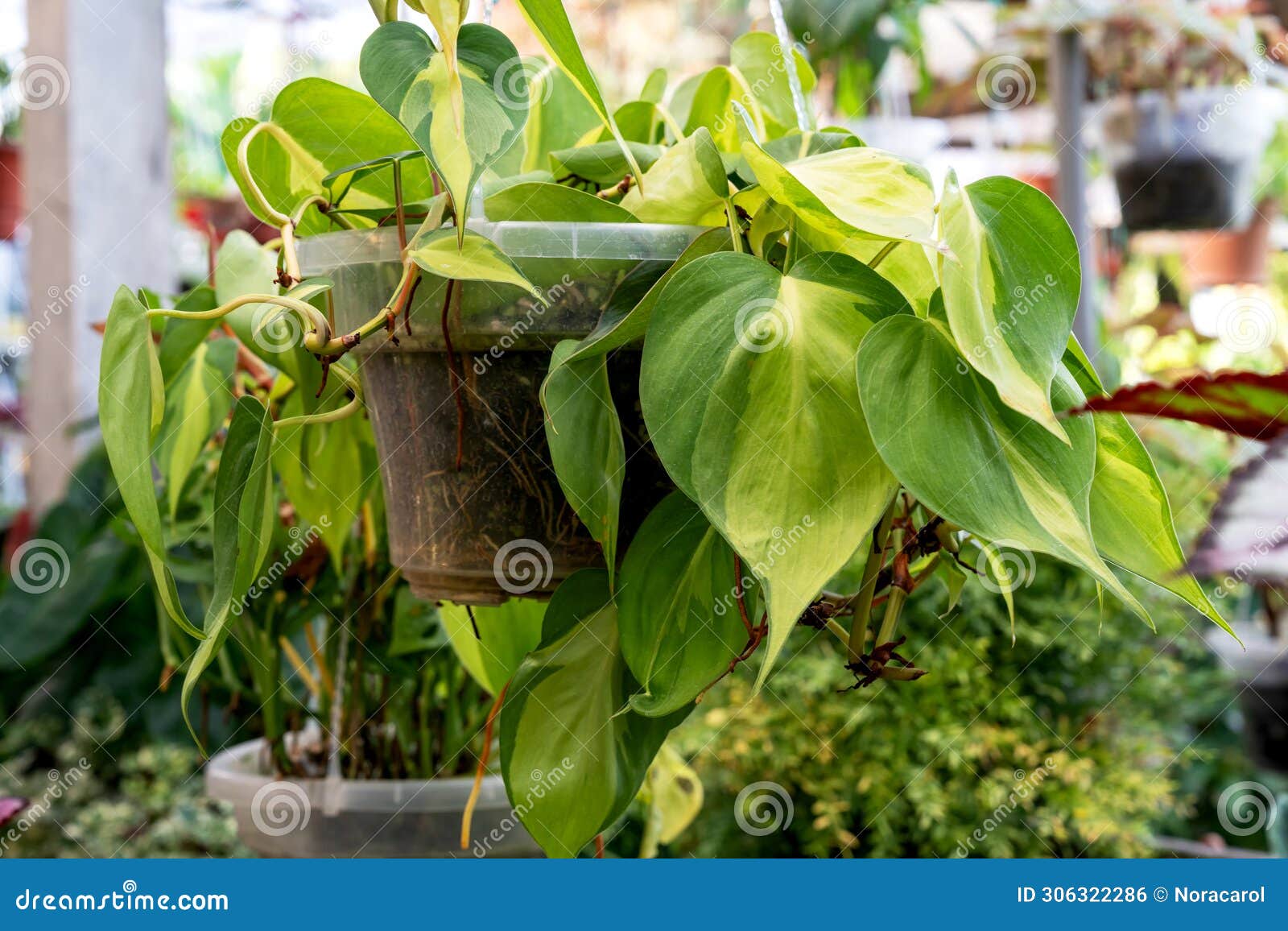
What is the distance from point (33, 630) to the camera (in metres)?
1.40

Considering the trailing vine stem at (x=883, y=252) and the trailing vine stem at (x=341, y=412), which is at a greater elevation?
the trailing vine stem at (x=883, y=252)

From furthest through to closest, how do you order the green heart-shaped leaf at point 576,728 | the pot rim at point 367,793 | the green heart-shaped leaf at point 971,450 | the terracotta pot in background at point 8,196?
1. the terracotta pot in background at point 8,196
2. the pot rim at point 367,793
3. the green heart-shaped leaf at point 576,728
4. the green heart-shaped leaf at point 971,450

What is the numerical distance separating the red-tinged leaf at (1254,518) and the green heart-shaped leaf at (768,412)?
13cm

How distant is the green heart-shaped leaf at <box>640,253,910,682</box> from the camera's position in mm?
355

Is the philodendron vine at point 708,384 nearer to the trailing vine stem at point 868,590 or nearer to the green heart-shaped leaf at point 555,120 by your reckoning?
the trailing vine stem at point 868,590

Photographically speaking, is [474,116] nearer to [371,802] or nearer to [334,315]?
[334,315]

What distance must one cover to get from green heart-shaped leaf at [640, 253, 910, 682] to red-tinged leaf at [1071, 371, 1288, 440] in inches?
4.6

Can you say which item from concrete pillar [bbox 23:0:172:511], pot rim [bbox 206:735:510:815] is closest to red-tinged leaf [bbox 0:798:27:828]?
pot rim [bbox 206:735:510:815]

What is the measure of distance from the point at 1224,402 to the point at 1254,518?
0.04 meters

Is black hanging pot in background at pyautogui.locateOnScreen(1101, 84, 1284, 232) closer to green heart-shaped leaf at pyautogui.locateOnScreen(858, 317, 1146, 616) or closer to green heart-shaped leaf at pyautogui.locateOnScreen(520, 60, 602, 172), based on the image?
green heart-shaped leaf at pyautogui.locateOnScreen(520, 60, 602, 172)

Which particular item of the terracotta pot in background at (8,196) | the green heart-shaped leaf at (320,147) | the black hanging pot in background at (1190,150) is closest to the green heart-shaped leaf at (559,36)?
the green heart-shaped leaf at (320,147)

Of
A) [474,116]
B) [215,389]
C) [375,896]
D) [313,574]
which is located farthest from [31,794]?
[474,116]

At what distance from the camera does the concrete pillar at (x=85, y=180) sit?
1451 mm

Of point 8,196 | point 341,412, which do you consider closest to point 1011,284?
point 341,412
